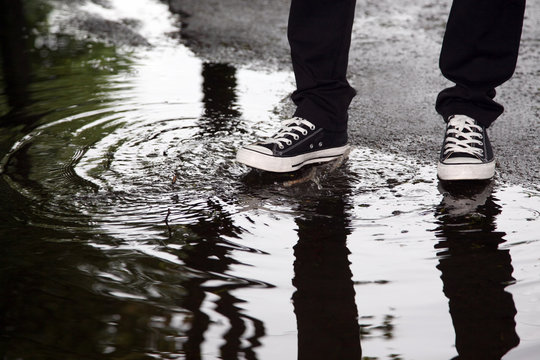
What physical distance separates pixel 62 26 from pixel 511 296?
3640 mm

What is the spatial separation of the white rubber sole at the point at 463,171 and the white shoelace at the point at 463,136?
66 mm

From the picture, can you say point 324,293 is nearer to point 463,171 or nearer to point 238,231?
point 238,231

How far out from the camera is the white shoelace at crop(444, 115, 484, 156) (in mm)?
2184

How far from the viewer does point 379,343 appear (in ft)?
4.24

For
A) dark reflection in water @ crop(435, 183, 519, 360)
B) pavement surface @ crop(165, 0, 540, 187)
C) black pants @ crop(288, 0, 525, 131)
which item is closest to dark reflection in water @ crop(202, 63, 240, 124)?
pavement surface @ crop(165, 0, 540, 187)

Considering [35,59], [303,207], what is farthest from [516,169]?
[35,59]

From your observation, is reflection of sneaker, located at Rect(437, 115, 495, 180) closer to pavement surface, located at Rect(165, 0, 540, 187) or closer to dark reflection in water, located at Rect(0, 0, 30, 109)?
pavement surface, located at Rect(165, 0, 540, 187)

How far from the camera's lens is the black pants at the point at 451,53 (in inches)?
87.0

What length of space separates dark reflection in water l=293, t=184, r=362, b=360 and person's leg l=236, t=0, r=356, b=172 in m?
0.31

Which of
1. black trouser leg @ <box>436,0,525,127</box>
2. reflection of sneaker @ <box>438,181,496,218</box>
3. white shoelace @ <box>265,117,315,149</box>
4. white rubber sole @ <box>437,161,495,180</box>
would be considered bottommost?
reflection of sneaker @ <box>438,181,496,218</box>

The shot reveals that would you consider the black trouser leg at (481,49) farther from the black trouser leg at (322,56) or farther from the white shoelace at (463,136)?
the black trouser leg at (322,56)

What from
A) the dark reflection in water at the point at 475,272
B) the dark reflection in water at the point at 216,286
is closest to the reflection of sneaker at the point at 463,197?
the dark reflection in water at the point at 475,272

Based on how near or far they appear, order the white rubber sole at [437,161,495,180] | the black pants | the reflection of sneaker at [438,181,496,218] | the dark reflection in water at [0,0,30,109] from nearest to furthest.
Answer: the reflection of sneaker at [438,181,496,218]
the white rubber sole at [437,161,495,180]
the black pants
the dark reflection in water at [0,0,30,109]

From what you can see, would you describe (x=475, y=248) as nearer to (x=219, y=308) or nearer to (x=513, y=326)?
(x=513, y=326)
